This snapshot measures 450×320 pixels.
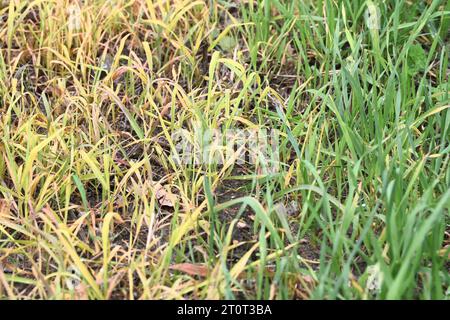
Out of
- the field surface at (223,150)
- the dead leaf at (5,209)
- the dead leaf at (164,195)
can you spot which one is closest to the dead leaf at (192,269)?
the field surface at (223,150)

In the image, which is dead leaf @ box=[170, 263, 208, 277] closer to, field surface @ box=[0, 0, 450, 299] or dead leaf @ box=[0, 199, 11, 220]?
field surface @ box=[0, 0, 450, 299]

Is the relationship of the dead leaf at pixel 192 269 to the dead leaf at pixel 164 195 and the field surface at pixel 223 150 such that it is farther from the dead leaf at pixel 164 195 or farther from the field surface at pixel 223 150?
the dead leaf at pixel 164 195

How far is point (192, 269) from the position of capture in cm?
241

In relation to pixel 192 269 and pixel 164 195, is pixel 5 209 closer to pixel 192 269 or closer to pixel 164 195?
pixel 164 195

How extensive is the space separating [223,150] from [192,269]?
0.60m

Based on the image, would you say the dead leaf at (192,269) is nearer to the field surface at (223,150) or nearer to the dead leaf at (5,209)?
the field surface at (223,150)

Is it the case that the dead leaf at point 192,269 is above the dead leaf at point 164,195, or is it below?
below

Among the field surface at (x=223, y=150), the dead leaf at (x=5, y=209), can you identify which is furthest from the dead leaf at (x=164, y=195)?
the dead leaf at (x=5, y=209)

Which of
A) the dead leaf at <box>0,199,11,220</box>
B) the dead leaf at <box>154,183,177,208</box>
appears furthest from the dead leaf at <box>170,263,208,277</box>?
the dead leaf at <box>0,199,11,220</box>

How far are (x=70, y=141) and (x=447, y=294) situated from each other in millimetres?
1456

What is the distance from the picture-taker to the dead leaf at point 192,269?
2.40 meters

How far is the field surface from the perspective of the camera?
2371 millimetres

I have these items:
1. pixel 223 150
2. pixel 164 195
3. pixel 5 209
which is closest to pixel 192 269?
pixel 164 195

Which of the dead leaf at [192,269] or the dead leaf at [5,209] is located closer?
the dead leaf at [192,269]
